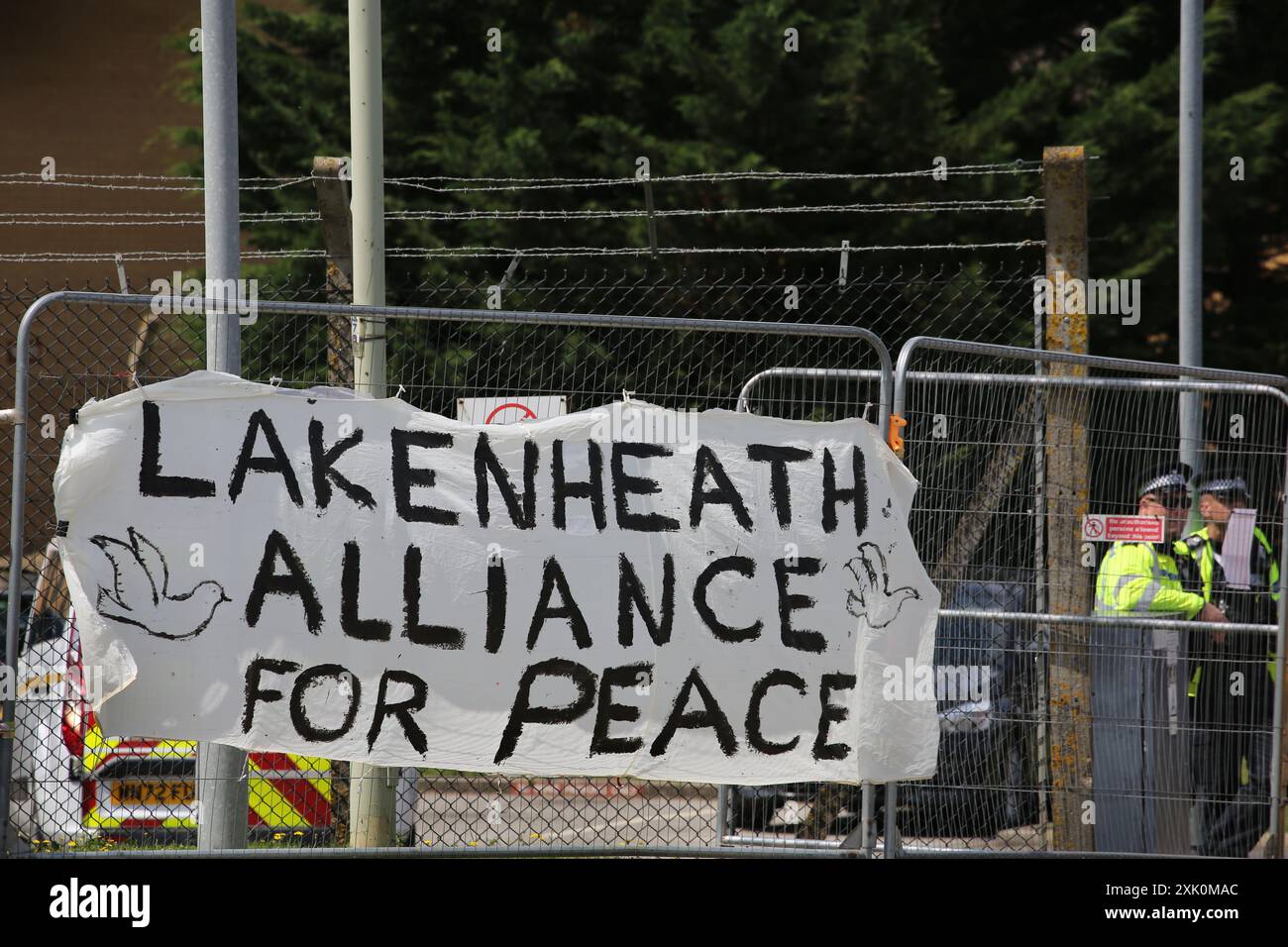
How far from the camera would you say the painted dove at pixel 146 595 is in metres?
4.92

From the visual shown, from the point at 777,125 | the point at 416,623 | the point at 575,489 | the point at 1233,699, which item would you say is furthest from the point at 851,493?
A: the point at 777,125

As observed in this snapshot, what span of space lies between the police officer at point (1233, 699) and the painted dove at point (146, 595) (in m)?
4.42

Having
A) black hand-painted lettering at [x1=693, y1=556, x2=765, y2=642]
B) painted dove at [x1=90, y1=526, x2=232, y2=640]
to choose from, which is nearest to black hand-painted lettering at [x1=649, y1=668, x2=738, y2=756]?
black hand-painted lettering at [x1=693, y1=556, x2=765, y2=642]

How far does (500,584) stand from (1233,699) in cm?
384

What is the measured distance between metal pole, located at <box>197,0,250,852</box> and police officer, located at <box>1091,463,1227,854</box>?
153 inches

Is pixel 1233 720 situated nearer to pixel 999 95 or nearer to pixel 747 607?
pixel 747 607

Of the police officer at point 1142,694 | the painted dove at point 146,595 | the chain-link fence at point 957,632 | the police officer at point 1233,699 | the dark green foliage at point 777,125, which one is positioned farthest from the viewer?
the dark green foliage at point 777,125

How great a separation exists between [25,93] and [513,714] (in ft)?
52.5

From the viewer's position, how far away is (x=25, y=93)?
59.7ft

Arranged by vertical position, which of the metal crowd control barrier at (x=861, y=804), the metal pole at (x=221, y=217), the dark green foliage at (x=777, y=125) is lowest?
the metal crowd control barrier at (x=861, y=804)

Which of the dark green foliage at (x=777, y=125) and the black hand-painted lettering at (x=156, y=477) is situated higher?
the dark green foliage at (x=777, y=125)

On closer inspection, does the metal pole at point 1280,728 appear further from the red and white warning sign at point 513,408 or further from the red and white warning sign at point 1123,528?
A: the red and white warning sign at point 513,408

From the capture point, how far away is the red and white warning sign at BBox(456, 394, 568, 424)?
5.54 meters

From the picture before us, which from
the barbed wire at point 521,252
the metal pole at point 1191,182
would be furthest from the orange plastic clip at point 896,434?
the metal pole at point 1191,182
